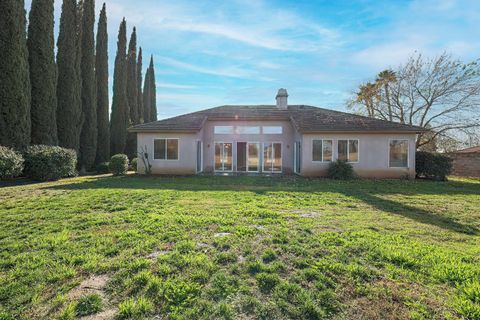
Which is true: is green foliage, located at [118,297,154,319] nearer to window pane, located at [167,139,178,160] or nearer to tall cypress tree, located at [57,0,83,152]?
window pane, located at [167,139,178,160]

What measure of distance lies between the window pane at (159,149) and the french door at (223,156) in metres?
3.73

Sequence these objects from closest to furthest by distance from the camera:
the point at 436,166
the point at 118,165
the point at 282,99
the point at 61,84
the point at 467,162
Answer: the point at 436,166 → the point at 118,165 → the point at 61,84 → the point at 467,162 → the point at 282,99

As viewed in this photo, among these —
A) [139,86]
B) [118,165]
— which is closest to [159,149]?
[118,165]

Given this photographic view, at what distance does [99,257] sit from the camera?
3834mm

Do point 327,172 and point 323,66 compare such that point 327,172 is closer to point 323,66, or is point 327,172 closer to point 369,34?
point 369,34

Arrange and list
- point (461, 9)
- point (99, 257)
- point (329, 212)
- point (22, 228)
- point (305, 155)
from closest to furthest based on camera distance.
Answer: point (99, 257)
point (22, 228)
point (329, 212)
point (461, 9)
point (305, 155)

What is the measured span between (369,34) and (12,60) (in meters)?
19.2

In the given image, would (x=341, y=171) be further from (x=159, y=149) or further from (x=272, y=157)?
(x=159, y=149)

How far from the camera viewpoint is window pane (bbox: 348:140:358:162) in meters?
15.6

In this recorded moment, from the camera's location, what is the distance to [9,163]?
1130cm

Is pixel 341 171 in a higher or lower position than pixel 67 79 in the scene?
lower

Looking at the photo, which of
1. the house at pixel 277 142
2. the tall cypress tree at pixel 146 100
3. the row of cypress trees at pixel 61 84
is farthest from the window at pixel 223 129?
the tall cypress tree at pixel 146 100

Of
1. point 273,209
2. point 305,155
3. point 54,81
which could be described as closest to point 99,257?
point 273,209

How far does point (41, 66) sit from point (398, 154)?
22219 millimetres
